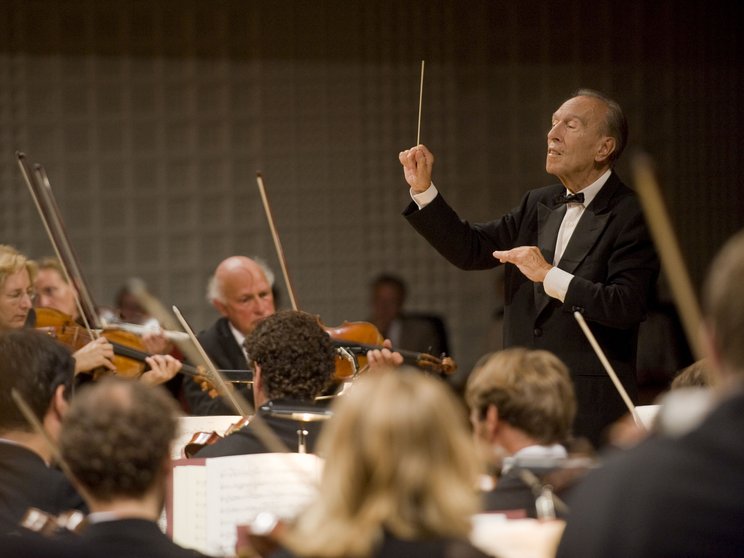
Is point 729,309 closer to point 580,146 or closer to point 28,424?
point 28,424

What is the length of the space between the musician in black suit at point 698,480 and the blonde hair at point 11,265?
3.17 meters

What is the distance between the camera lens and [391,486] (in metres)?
1.55

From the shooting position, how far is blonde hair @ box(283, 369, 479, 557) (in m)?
1.53

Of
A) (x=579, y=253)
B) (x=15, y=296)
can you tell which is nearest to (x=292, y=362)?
(x=579, y=253)

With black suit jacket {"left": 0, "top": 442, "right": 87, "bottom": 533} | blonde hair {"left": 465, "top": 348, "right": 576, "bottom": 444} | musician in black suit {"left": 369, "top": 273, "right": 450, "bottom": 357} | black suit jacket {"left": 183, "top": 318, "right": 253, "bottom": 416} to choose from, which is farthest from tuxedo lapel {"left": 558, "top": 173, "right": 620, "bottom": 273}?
musician in black suit {"left": 369, "top": 273, "right": 450, "bottom": 357}

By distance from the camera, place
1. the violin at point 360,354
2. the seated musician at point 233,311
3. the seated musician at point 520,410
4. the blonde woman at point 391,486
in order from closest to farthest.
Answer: the blonde woman at point 391,486, the seated musician at point 520,410, the violin at point 360,354, the seated musician at point 233,311

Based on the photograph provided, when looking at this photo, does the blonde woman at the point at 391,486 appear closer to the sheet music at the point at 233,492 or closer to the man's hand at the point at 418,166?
the sheet music at the point at 233,492

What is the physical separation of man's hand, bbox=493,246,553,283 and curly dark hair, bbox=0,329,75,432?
136 centimetres

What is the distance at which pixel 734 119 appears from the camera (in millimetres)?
7270

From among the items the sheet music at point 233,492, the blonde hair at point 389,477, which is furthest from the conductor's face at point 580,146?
the blonde hair at point 389,477

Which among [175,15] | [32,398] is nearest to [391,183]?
[175,15]

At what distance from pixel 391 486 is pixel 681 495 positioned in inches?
14.4

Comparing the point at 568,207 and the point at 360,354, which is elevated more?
the point at 568,207

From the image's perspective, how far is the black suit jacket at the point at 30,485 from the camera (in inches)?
88.5
